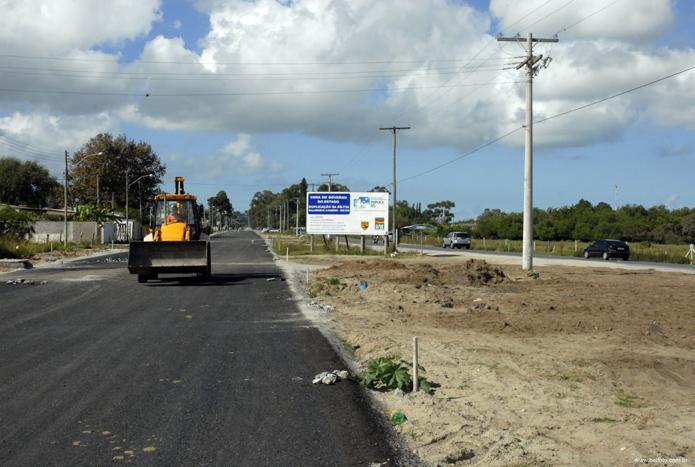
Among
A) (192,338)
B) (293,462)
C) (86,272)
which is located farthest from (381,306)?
(86,272)

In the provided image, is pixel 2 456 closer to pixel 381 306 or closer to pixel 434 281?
pixel 381 306

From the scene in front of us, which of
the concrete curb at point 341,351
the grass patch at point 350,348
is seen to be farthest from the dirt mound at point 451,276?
the grass patch at point 350,348

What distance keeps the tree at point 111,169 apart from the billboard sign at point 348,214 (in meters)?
53.0

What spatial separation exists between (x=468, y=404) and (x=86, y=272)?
86.4 feet

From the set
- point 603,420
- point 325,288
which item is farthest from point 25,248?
point 603,420

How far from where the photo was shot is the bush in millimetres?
54188

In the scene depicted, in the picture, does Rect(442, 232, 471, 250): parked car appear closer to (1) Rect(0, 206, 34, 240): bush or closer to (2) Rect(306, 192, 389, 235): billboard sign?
(2) Rect(306, 192, 389, 235): billboard sign

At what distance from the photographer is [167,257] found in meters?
24.3

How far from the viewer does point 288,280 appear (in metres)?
27.8

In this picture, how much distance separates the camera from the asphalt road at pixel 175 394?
6449 mm

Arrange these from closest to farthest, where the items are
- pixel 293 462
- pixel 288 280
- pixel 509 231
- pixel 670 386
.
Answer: pixel 293 462, pixel 670 386, pixel 288 280, pixel 509 231

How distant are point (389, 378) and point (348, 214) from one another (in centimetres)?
4523

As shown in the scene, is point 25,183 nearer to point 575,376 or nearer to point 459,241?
point 459,241

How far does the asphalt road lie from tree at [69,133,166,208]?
87.3 meters
